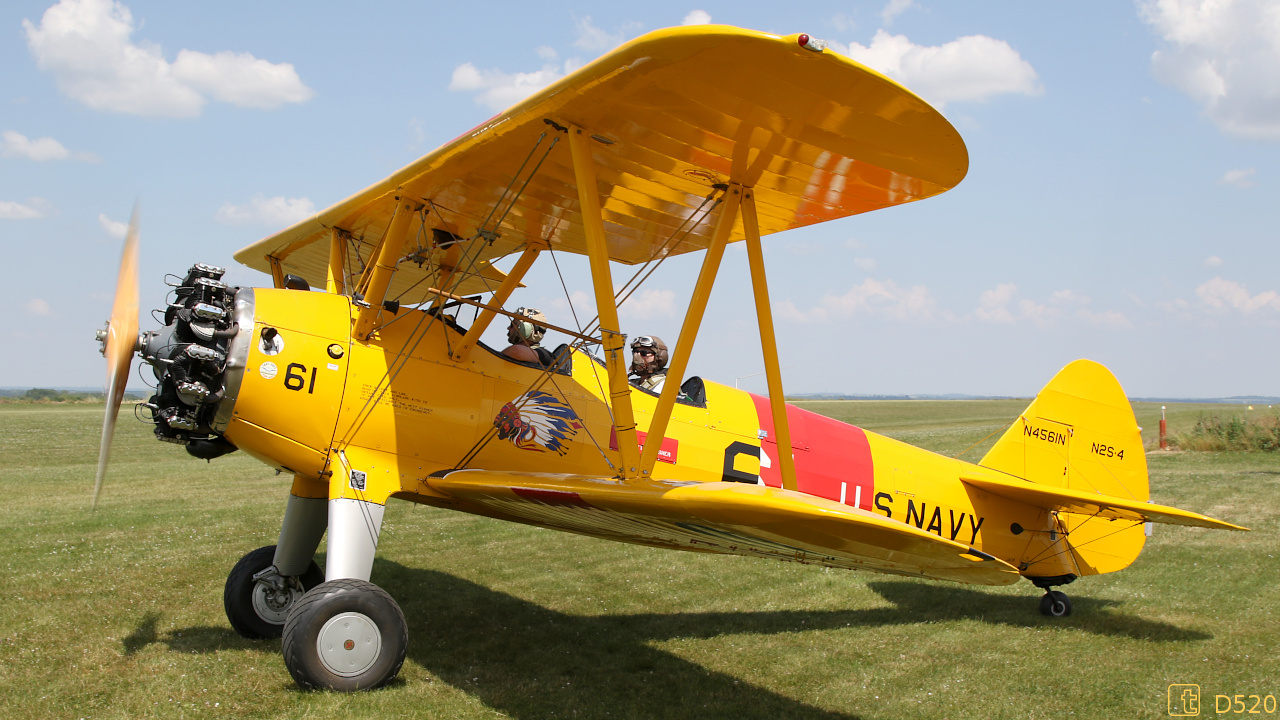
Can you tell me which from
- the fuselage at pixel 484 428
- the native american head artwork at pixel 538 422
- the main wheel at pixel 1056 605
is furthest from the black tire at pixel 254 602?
the main wheel at pixel 1056 605

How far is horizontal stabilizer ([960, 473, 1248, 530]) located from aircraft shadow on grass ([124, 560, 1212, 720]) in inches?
38.5

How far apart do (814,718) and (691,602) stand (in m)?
2.60

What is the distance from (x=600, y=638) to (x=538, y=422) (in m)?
1.68

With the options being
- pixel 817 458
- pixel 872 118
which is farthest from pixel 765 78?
pixel 817 458

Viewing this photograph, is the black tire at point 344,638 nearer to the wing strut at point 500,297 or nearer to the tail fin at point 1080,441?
the wing strut at point 500,297

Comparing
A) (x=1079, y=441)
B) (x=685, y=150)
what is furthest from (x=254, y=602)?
(x=1079, y=441)

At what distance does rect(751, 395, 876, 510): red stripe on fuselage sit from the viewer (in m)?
5.91

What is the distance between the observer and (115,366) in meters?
4.66

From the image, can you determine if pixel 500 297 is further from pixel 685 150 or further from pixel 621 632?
pixel 621 632

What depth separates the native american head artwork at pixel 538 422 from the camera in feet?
17.3

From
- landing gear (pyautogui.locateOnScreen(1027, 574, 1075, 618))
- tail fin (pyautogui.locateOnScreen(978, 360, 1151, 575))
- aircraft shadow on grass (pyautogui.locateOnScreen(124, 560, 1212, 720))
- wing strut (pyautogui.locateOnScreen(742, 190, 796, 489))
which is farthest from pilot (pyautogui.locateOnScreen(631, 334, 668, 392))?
landing gear (pyautogui.locateOnScreen(1027, 574, 1075, 618))

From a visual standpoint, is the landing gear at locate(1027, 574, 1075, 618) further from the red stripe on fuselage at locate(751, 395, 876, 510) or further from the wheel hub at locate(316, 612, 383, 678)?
the wheel hub at locate(316, 612, 383, 678)

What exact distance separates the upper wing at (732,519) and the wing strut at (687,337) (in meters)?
0.38

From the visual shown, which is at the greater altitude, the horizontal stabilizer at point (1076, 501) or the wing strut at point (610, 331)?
the wing strut at point (610, 331)
